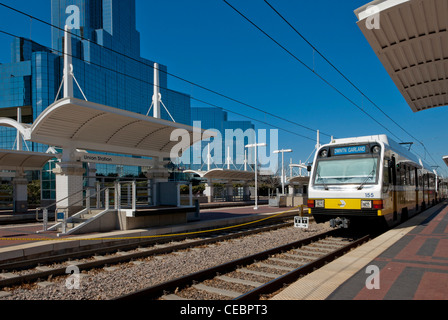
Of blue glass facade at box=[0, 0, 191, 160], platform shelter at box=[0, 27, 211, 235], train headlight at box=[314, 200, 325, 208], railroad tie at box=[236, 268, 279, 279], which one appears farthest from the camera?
blue glass facade at box=[0, 0, 191, 160]

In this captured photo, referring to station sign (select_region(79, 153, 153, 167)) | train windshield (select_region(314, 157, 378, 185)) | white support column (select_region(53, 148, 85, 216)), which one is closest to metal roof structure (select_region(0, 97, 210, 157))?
station sign (select_region(79, 153, 153, 167))

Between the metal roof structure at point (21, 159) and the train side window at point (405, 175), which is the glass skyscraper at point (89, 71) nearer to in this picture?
the metal roof structure at point (21, 159)

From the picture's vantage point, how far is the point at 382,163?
10.4m

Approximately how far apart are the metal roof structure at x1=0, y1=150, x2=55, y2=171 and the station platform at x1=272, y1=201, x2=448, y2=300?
65.8 feet

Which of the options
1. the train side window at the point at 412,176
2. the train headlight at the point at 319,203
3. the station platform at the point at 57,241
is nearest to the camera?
the station platform at the point at 57,241

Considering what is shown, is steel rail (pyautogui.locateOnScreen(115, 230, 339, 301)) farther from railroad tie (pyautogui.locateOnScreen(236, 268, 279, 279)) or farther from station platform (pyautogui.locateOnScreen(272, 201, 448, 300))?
station platform (pyautogui.locateOnScreen(272, 201, 448, 300))

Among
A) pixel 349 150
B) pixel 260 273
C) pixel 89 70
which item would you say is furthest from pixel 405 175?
pixel 89 70

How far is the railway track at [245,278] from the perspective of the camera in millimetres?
5672

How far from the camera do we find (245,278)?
6.82 m

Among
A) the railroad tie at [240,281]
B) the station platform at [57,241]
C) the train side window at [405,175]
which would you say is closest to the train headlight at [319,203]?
the train side window at [405,175]

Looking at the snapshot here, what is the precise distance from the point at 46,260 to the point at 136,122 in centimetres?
682

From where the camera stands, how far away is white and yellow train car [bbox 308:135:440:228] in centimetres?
1015

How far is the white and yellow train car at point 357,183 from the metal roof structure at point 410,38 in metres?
2.19

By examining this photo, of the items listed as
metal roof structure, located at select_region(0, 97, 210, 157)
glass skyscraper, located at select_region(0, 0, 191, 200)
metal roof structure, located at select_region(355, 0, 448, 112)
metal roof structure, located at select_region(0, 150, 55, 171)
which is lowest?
metal roof structure, located at select_region(0, 150, 55, 171)
